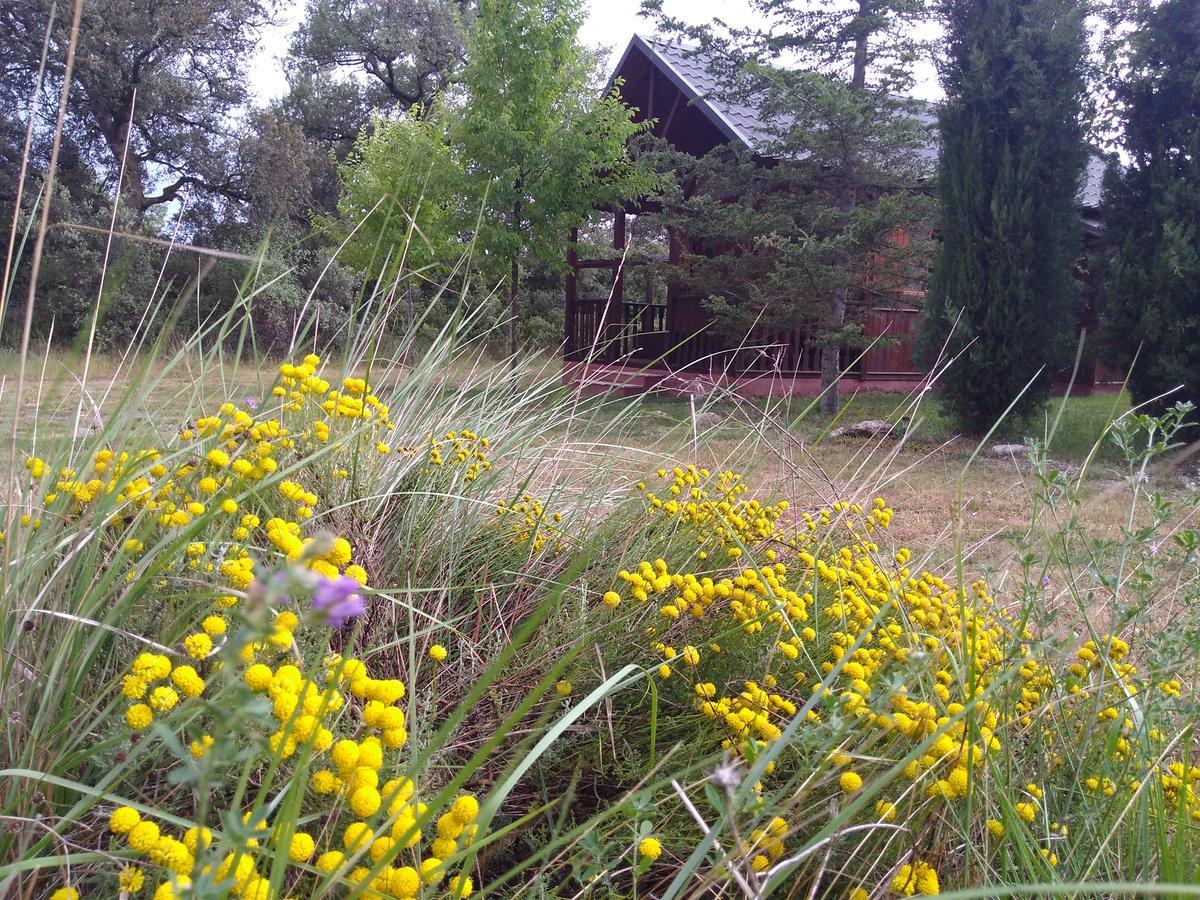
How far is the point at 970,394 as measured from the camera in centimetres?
878

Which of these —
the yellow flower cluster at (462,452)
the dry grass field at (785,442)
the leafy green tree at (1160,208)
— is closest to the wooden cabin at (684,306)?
the dry grass field at (785,442)

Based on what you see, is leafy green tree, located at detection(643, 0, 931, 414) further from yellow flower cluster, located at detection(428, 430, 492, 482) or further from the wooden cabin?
yellow flower cluster, located at detection(428, 430, 492, 482)

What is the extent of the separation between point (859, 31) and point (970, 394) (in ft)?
13.7

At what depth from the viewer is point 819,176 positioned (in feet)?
31.7

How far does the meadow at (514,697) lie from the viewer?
0.79 meters

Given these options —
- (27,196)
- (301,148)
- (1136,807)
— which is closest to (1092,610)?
(1136,807)

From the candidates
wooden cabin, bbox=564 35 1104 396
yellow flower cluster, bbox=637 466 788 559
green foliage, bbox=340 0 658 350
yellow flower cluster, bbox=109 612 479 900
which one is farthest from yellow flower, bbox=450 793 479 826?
wooden cabin, bbox=564 35 1104 396

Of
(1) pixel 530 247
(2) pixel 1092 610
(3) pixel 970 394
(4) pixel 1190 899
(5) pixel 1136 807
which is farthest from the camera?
(1) pixel 530 247

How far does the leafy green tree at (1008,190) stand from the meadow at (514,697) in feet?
23.4

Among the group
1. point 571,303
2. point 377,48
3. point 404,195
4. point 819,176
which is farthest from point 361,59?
point 819,176

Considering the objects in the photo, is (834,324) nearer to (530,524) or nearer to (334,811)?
(530,524)

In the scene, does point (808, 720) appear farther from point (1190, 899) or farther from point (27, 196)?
point (27, 196)

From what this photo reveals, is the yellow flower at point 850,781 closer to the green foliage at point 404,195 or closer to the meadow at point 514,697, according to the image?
the meadow at point 514,697

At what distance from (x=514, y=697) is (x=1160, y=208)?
8936mm
